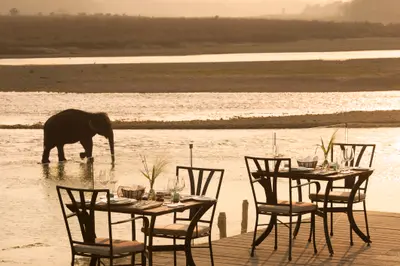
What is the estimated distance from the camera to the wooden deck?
11.6 m

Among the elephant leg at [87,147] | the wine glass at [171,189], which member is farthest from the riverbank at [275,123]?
the wine glass at [171,189]

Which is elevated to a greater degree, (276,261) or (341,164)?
(341,164)

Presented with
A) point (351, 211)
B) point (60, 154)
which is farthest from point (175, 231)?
point (60, 154)

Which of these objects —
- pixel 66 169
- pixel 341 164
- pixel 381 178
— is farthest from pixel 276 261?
pixel 66 169

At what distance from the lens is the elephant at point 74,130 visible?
2339 cm

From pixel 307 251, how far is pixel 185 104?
28249 mm

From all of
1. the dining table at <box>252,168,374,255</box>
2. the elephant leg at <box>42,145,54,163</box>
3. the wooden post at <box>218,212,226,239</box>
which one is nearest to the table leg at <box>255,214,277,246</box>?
the dining table at <box>252,168,374,255</box>

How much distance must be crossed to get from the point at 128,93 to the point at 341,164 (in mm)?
35073

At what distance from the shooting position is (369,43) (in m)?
96.2

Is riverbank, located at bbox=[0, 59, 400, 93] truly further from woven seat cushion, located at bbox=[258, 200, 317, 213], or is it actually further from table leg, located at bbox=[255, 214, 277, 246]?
woven seat cushion, located at bbox=[258, 200, 317, 213]

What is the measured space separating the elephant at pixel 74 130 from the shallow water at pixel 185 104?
368 inches

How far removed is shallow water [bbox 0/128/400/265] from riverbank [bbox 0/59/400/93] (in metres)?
18.9

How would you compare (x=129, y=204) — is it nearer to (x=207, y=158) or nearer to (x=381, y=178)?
(x=381, y=178)

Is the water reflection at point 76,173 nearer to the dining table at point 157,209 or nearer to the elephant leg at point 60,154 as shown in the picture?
the elephant leg at point 60,154
